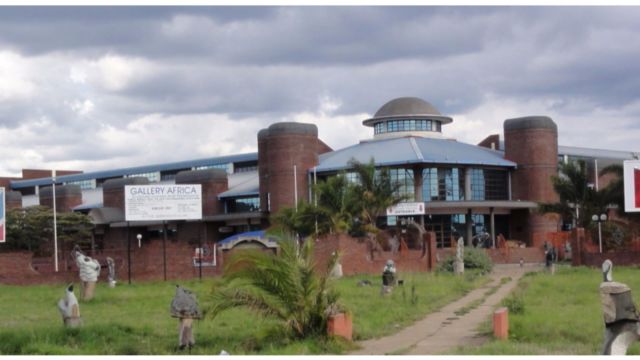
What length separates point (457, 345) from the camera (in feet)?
59.1

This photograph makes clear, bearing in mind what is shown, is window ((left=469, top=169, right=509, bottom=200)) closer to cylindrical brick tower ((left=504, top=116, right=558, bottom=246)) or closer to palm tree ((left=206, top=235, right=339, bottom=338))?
cylindrical brick tower ((left=504, top=116, right=558, bottom=246))

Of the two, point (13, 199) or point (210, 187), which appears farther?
point (13, 199)

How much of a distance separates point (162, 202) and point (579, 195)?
22.6m

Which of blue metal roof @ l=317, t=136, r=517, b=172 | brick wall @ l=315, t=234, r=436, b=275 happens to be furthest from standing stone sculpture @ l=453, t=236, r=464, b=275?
blue metal roof @ l=317, t=136, r=517, b=172

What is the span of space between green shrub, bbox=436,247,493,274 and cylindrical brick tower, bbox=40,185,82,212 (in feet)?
152

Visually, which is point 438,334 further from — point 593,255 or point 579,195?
point 579,195

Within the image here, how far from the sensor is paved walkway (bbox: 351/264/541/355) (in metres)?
17.6

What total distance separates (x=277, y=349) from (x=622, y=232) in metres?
39.4

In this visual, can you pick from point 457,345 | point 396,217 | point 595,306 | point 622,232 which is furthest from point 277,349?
point 396,217

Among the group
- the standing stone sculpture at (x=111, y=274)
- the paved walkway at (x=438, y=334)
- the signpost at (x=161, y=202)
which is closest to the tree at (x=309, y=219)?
the signpost at (x=161, y=202)

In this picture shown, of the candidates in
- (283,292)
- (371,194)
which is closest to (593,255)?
(371,194)

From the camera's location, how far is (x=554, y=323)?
20.2 m

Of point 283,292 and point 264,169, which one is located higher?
point 264,169

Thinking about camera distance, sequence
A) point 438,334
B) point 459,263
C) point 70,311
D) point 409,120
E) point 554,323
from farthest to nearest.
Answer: point 409,120 < point 459,263 < point 70,311 < point 554,323 < point 438,334
